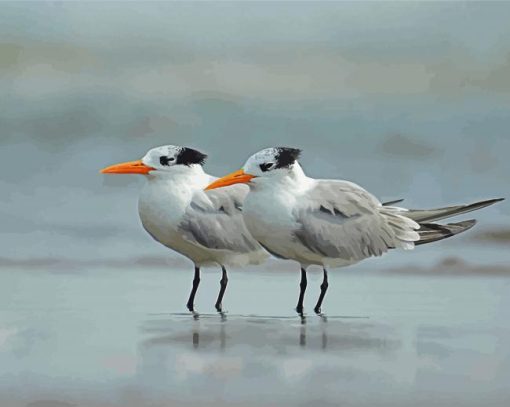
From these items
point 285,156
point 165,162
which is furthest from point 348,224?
point 165,162

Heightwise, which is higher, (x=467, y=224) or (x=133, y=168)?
(x=133, y=168)

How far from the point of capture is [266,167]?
23.4 ft

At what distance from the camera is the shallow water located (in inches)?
216

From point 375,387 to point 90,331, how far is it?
191 centimetres

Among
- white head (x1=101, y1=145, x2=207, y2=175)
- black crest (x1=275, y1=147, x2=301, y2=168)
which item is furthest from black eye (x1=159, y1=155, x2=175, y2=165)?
black crest (x1=275, y1=147, x2=301, y2=168)

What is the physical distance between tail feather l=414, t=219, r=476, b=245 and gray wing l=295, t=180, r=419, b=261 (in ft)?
0.30

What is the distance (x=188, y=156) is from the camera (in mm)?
7520

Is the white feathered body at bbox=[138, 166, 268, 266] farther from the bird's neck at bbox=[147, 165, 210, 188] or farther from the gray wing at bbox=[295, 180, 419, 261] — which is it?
the gray wing at bbox=[295, 180, 419, 261]

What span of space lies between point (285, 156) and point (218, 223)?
23.8 inches

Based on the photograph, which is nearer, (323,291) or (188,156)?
(323,291)

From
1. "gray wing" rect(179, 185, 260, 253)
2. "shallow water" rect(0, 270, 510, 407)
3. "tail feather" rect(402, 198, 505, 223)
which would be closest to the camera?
"shallow water" rect(0, 270, 510, 407)

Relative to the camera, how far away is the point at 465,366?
6086 millimetres

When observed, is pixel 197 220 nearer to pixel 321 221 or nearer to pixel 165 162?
pixel 165 162

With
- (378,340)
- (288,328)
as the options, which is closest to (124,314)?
(288,328)
